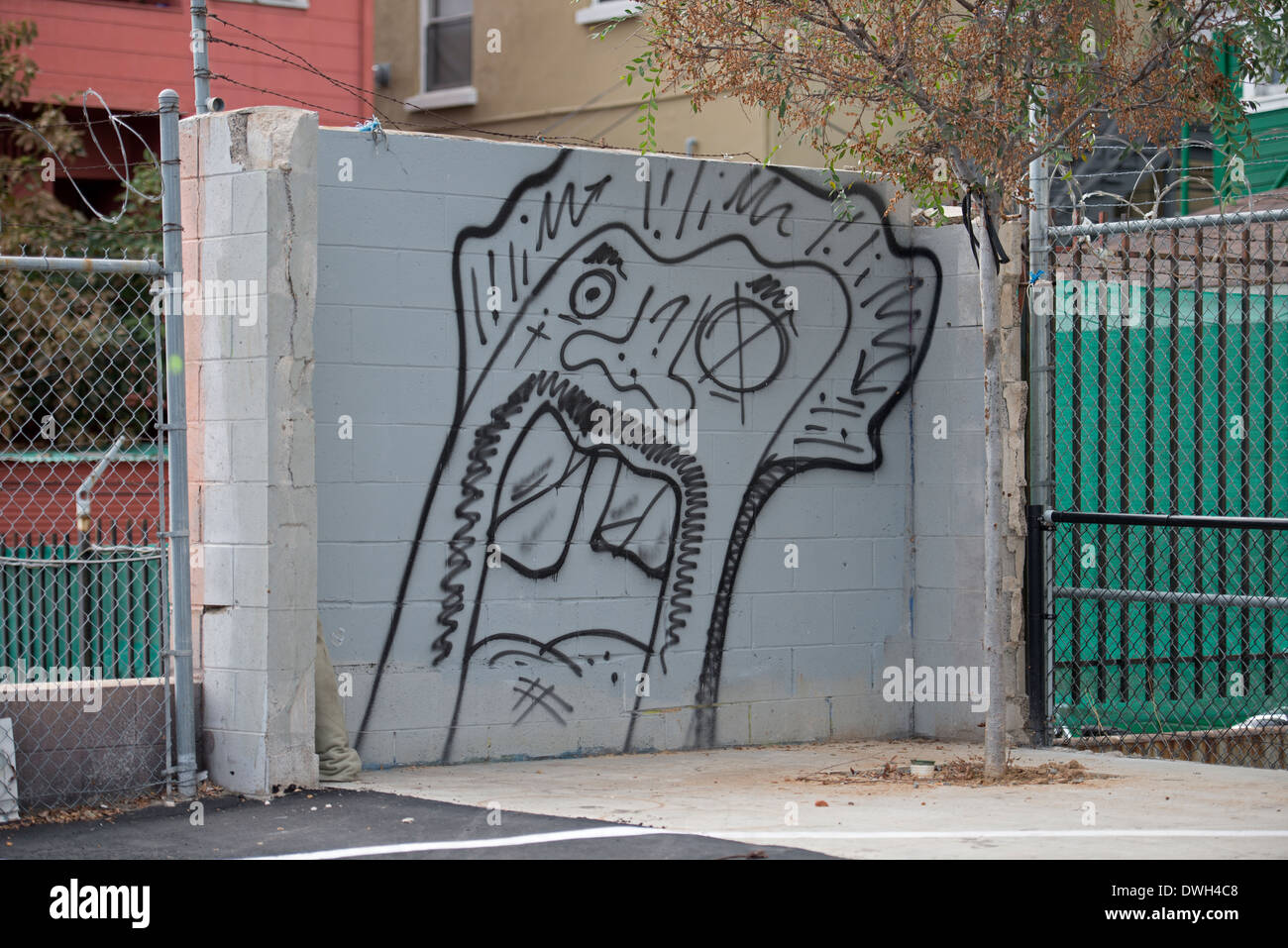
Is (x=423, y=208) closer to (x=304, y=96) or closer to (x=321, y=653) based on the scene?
(x=321, y=653)

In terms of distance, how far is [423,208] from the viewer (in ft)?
25.6

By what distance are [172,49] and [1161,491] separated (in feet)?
36.0

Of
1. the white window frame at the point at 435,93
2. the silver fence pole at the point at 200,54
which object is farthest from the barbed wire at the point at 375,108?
the white window frame at the point at 435,93

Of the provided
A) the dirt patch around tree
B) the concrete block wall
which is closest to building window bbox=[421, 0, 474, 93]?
the concrete block wall

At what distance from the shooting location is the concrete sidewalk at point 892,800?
19.2 feet

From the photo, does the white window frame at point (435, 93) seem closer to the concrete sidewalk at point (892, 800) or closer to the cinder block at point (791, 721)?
the cinder block at point (791, 721)

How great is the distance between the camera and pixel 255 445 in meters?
7.12

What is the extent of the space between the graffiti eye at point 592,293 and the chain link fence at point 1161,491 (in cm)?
231

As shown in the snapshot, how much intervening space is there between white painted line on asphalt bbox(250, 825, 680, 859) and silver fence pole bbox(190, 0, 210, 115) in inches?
139

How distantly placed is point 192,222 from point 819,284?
3.44 m

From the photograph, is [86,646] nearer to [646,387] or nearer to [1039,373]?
[646,387]

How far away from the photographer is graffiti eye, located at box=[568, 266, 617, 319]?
8211 mm

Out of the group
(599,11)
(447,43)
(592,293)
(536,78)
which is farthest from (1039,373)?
(447,43)

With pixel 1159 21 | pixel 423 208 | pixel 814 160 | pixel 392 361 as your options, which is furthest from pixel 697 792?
pixel 814 160
